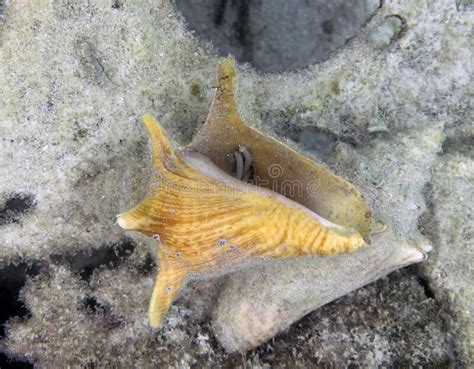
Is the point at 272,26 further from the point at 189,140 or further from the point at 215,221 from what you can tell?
the point at 215,221

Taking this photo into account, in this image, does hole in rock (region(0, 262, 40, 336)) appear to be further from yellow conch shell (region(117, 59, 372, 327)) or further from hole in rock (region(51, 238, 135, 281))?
yellow conch shell (region(117, 59, 372, 327))

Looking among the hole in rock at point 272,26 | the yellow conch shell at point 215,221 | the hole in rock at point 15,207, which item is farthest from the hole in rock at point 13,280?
the hole in rock at point 272,26

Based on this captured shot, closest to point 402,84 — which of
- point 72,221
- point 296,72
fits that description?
point 296,72

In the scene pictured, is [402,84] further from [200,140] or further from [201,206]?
[201,206]

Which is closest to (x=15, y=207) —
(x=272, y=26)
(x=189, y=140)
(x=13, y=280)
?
(x=13, y=280)

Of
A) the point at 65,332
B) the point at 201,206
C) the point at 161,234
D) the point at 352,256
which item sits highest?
the point at 201,206

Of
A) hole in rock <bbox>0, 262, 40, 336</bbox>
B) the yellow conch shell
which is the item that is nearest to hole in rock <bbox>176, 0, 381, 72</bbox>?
the yellow conch shell

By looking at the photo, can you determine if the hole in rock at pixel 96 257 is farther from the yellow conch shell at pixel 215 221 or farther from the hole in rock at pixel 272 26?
the hole in rock at pixel 272 26
